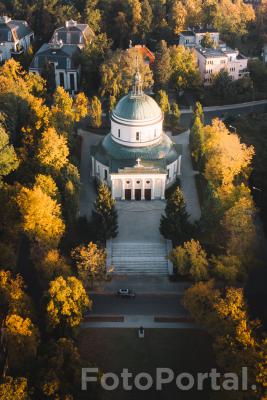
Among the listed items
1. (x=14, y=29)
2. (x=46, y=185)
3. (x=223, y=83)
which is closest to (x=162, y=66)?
(x=223, y=83)

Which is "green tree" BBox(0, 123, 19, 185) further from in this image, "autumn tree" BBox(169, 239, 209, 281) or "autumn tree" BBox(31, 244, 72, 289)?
"autumn tree" BBox(169, 239, 209, 281)

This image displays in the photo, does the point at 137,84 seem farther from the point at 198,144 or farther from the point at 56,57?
the point at 56,57

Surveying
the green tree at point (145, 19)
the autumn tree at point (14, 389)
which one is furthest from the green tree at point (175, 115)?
the autumn tree at point (14, 389)

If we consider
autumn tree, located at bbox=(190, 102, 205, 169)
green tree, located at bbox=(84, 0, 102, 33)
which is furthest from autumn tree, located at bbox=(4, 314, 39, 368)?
green tree, located at bbox=(84, 0, 102, 33)

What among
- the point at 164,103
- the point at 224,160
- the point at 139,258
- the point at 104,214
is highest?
the point at 164,103

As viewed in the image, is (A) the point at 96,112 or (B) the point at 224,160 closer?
(B) the point at 224,160

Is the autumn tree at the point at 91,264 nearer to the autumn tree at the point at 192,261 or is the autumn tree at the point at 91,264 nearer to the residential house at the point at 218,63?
the autumn tree at the point at 192,261

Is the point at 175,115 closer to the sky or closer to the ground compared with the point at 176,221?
closer to the sky

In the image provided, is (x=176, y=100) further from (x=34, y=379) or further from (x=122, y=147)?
(x=34, y=379)
